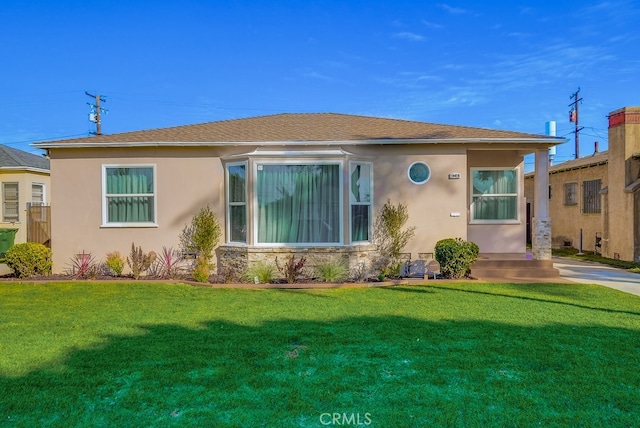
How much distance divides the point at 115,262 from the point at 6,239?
9.28 metres

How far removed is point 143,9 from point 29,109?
1002 inches

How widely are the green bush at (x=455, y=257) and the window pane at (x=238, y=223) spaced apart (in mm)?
4487

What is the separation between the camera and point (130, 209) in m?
10.2

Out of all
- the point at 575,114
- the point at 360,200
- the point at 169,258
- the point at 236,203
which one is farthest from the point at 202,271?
the point at 575,114

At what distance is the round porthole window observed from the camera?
33.5 feet

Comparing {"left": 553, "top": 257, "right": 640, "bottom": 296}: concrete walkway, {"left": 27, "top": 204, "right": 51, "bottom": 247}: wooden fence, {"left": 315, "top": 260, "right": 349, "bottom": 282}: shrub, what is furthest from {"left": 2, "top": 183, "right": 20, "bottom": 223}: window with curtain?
{"left": 553, "top": 257, "right": 640, "bottom": 296}: concrete walkway

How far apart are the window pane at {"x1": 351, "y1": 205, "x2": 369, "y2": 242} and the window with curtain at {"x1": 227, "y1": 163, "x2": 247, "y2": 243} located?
2.53 metres

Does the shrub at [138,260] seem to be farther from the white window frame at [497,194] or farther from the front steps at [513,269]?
the white window frame at [497,194]

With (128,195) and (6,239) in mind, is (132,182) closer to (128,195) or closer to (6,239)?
(128,195)

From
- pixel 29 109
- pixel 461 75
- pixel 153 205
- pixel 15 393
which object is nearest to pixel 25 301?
pixel 153 205

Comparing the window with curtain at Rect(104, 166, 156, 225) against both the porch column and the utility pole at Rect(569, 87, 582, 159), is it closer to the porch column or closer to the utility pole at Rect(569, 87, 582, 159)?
the porch column

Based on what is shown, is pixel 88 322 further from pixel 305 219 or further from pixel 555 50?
pixel 555 50

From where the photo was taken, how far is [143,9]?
1329 cm

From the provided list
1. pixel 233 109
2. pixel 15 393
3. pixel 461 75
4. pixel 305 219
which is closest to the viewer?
pixel 15 393
